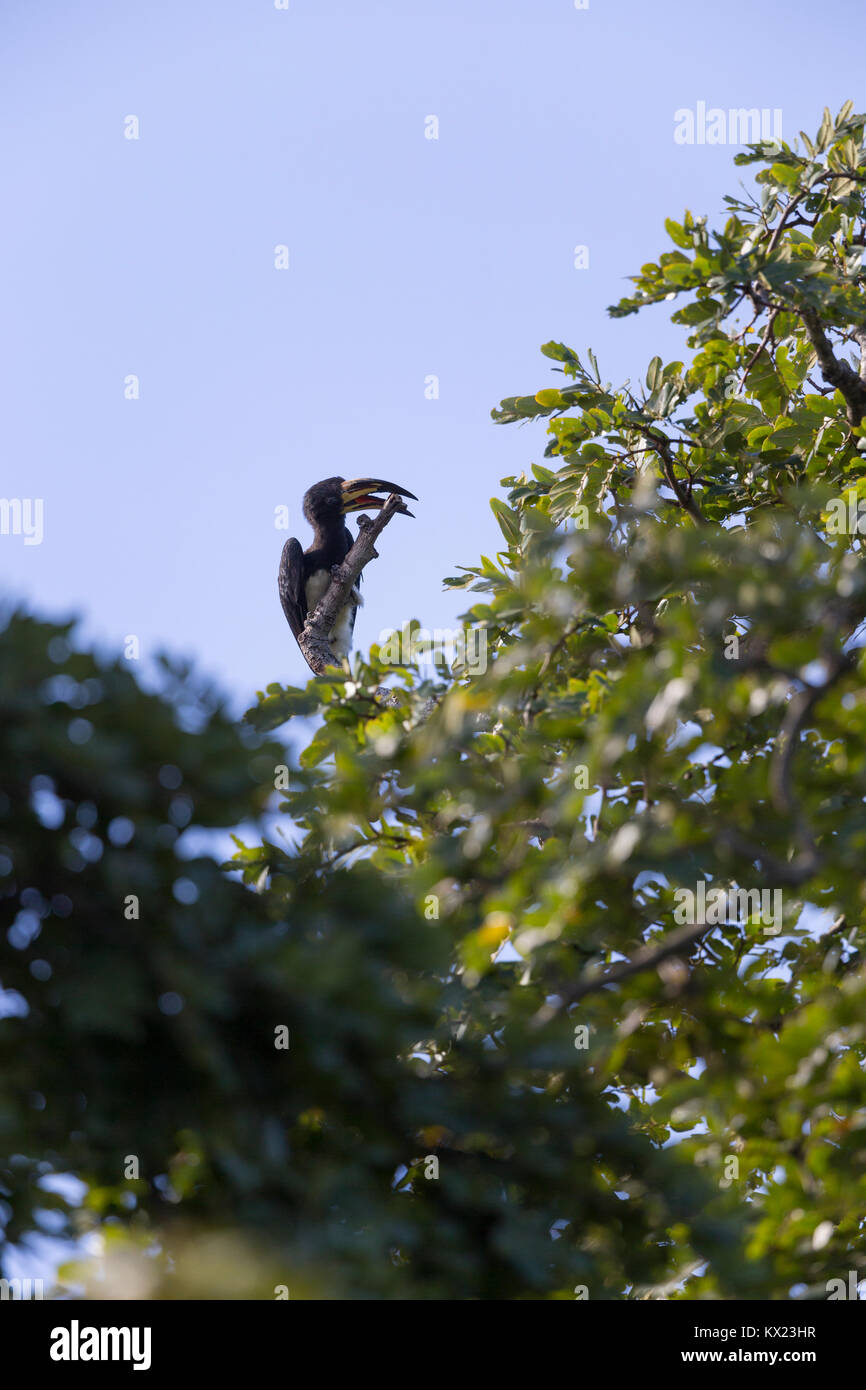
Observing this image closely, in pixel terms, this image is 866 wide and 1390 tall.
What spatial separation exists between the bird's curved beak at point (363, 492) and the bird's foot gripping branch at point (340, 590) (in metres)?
1.47

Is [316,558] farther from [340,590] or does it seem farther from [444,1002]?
[444,1002]

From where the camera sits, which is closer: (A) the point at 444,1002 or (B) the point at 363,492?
(A) the point at 444,1002

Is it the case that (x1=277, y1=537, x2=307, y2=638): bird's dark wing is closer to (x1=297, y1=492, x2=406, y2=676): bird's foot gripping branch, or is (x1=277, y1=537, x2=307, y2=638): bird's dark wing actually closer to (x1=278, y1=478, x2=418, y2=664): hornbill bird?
(x1=278, y1=478, x2=418, y2=664): hornbill bird

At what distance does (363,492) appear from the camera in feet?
28.7

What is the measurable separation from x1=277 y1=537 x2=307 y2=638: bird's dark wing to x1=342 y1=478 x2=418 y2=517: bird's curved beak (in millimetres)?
606

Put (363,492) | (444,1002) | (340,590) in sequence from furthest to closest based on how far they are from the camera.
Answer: (363,492), (340,590), (444,1002)

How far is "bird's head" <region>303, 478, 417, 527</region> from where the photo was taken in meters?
8.73

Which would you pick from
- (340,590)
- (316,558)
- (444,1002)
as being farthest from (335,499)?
(444,1002)

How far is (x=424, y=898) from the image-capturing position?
211cm

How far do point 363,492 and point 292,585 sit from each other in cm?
112

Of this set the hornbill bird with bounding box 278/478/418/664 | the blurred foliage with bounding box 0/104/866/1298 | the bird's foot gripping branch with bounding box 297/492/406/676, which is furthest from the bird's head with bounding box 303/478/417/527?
the blurred foliage with bounding box 0/104/866/1298

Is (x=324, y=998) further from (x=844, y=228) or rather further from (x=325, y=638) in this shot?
(x=325, y=638)

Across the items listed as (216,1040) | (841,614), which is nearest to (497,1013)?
(216,1040)

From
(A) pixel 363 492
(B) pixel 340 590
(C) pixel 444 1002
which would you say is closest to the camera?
(C) pixel 444 1002
